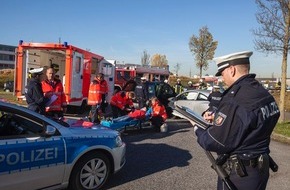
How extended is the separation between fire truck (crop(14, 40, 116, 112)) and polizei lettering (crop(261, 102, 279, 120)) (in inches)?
378

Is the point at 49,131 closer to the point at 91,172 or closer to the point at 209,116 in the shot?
the point at 91,172

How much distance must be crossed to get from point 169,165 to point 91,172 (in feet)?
6.82

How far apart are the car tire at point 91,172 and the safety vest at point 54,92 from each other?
290 cm

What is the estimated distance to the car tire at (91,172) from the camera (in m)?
4.65

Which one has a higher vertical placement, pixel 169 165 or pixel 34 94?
pixel 34 94

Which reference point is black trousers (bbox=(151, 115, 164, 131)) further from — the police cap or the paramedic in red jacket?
the police cap

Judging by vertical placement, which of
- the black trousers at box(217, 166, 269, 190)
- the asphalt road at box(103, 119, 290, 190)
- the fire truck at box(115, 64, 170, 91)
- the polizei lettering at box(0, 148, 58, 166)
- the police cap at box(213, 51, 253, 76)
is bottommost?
the asphalt road at box(103, 119, 290, 190)

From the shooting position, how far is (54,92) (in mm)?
7516

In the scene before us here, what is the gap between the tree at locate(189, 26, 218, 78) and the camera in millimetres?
35969

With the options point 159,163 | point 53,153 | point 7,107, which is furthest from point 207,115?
point 159,163

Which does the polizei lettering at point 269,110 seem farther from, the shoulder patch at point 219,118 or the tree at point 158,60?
the tree at point 158,60

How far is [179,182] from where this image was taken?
5.49m

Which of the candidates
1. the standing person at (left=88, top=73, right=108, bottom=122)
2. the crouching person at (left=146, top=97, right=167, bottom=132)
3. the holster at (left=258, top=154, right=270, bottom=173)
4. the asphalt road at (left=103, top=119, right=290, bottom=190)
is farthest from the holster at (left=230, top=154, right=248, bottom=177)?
the standing person at (left=88, top=73, right=108, bottom=122)

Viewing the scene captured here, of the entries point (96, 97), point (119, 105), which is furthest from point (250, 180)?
point (119, 105)
